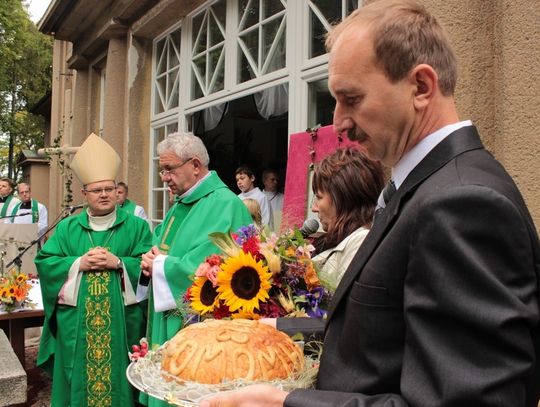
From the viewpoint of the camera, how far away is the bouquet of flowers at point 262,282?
195cm

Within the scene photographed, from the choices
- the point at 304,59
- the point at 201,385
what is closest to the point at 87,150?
the point at 304,59

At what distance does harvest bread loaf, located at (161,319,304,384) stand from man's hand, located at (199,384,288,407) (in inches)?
6.5

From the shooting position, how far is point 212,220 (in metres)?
3.63

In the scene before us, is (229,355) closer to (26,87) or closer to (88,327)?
(88,327)

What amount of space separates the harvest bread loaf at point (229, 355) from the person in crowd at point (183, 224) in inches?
78.8

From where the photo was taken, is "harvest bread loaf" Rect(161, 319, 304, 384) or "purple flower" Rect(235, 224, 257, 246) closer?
"harvest bread loaf" Rect(161, 319, 304, 384)

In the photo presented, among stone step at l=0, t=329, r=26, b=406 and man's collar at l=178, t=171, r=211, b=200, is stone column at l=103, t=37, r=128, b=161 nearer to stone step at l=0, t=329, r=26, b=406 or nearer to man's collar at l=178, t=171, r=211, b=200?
man's collar at l=178, t=171, r=211, b=200

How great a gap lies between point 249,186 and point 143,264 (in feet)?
12.9

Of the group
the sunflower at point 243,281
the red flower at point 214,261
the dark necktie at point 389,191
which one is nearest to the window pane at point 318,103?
the red flower at point 214,261

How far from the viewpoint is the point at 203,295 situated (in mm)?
2098

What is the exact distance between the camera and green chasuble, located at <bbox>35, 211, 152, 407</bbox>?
4199 mm

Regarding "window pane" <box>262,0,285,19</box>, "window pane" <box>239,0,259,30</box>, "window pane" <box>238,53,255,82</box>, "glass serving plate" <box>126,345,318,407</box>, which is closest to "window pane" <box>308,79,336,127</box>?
"window pane" <box>262,0,285,19</box>

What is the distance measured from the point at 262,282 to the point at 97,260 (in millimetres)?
2622

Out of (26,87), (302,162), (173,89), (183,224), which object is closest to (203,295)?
(183,224)
